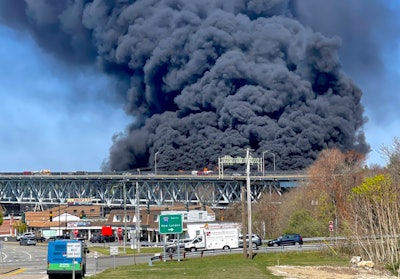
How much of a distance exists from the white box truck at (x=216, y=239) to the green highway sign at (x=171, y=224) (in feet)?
41.2

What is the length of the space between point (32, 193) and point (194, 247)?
7660 cm

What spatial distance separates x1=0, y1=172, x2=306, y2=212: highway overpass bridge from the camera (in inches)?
3855

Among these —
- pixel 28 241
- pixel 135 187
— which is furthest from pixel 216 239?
pixel 135 187

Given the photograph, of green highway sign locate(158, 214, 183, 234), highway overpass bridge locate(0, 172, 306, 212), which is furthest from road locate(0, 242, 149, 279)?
highway overpass bridge locate(0, 172, 306, 212)

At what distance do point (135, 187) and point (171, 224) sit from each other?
2398 inches

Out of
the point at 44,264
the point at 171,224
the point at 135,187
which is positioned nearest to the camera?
the point at 171,224

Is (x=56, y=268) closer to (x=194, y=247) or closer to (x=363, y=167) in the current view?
(x=194, y=247)

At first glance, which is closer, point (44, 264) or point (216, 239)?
point (44, 264)

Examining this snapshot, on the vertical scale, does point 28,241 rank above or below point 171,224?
above

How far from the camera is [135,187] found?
106 metres

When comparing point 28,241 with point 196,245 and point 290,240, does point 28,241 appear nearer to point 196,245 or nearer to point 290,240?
point 196,245

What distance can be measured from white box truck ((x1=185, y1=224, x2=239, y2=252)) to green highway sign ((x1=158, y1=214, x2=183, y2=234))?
12556mm

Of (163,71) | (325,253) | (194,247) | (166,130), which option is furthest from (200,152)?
(325,253)

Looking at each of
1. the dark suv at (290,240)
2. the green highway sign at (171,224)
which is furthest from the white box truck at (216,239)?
the green highway sign at (171,224)
